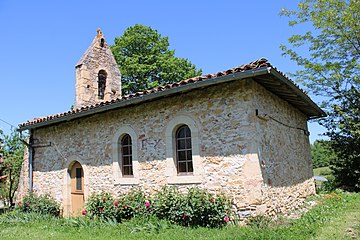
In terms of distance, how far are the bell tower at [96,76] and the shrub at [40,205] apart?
3.82 meters

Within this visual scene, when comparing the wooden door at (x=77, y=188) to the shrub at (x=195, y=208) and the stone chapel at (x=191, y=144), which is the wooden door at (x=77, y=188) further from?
the shrub at (x=195, y=208)

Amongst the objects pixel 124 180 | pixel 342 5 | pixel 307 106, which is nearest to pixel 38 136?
pixel 124 180

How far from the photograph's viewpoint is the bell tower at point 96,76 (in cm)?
1238

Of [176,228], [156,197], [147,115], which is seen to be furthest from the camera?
[147,115]

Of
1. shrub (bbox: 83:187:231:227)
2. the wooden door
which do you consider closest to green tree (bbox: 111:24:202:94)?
the wooden door

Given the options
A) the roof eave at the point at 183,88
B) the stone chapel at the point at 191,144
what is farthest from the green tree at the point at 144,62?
the roof eave at the point at 183,88

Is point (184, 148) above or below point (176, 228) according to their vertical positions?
above

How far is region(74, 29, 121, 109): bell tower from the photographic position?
12383mm

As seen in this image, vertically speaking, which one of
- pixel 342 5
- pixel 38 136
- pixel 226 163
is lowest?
pixel 226 163

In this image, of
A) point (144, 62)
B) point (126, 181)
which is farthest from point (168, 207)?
point (144, 62)

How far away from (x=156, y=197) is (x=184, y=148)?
56.6 inches

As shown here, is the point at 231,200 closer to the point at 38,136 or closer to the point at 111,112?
the point at 111,112

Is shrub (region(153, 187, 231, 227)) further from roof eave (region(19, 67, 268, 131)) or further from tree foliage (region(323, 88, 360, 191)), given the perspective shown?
tree foliage (region(323, 88, 360, 191))

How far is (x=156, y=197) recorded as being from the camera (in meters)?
7.57
